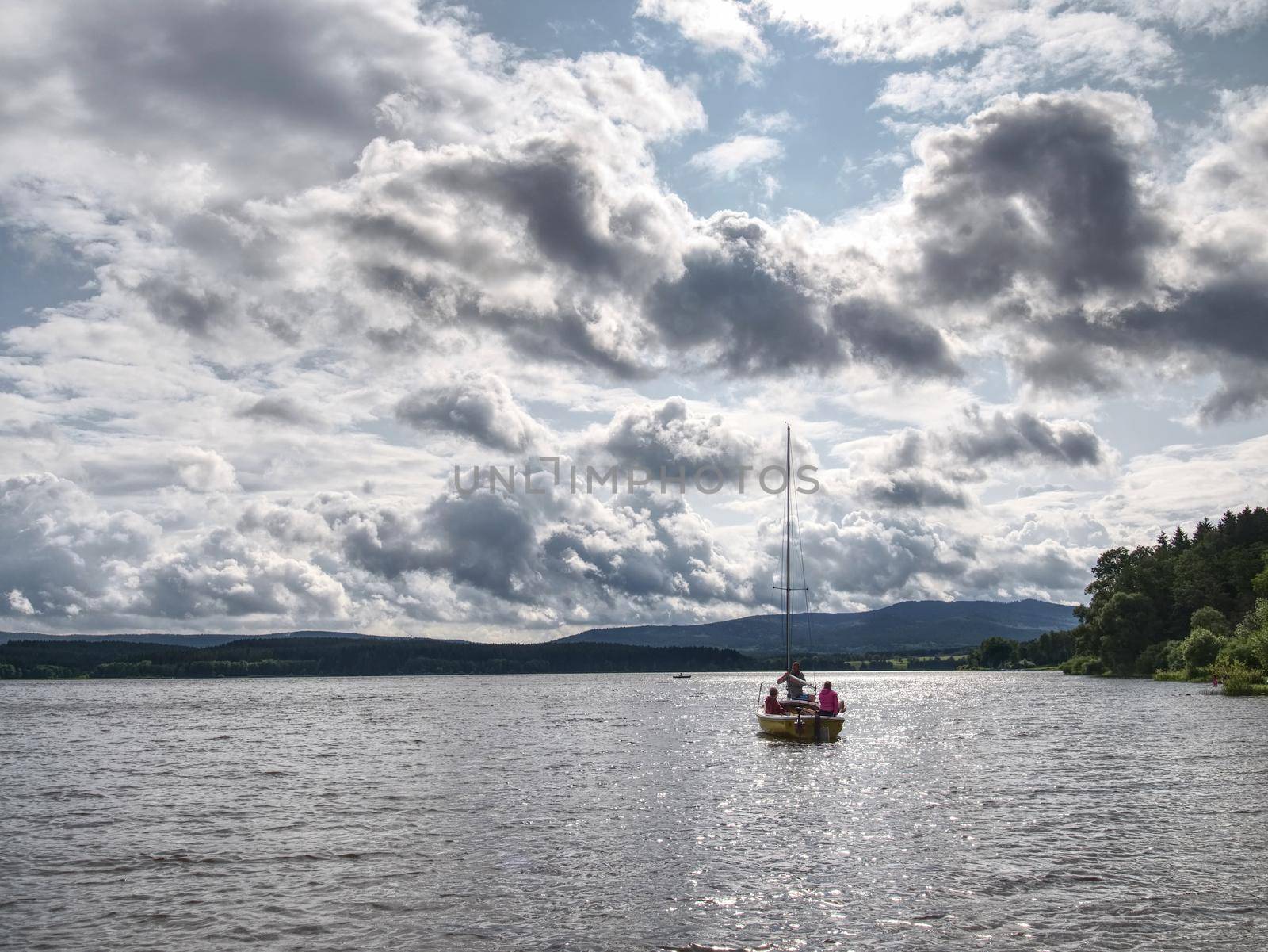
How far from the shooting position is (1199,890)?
25469 millimetres

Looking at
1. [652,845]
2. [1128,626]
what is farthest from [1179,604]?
[652,845]

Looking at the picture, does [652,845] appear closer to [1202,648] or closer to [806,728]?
[806,728]

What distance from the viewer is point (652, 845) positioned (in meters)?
33.1

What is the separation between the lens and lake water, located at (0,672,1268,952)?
23.1 meters

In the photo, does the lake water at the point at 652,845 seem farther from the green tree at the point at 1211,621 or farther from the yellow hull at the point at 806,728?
the green tree at the point at 1211,621

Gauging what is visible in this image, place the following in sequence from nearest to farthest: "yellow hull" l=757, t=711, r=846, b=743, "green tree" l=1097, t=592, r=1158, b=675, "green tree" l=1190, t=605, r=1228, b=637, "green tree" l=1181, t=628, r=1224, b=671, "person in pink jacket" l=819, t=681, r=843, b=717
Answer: "yellow hull" l=757, t=711, r=846, b=743
"person in pink jacket" l=819, t=681, r=843, b=717
"green tree" l=1181, t=628, r=1224, b=671
"green tree" l=1190, t=605, r=1228, b=637
"green tree" l=1097, t=592, r=1158, b=675

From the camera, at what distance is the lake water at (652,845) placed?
75.8ft

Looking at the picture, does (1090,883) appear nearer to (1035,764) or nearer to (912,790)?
(912,790)

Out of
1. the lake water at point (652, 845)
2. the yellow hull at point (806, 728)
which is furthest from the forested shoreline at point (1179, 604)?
the yellow hull at point (806, 728)

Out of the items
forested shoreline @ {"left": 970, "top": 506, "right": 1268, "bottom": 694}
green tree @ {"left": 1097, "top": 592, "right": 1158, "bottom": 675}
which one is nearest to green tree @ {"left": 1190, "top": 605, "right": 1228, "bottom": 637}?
forested shoreline @ {"left": 970, "top": 506, "right": 1268, "bottom": 694}

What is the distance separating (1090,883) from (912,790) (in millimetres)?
19434

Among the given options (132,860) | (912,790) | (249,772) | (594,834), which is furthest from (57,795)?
(912,790)

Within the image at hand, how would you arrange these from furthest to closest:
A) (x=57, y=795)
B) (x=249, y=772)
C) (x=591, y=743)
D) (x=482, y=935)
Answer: (x=591, y=743) < (x=249, y=772) < (x=57, y=795) < (x=482, y=935)

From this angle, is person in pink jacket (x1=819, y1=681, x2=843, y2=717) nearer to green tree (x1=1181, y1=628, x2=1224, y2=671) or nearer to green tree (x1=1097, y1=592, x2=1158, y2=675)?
green tree (x1=1181, y1=628, x2=1224, y2=671)
